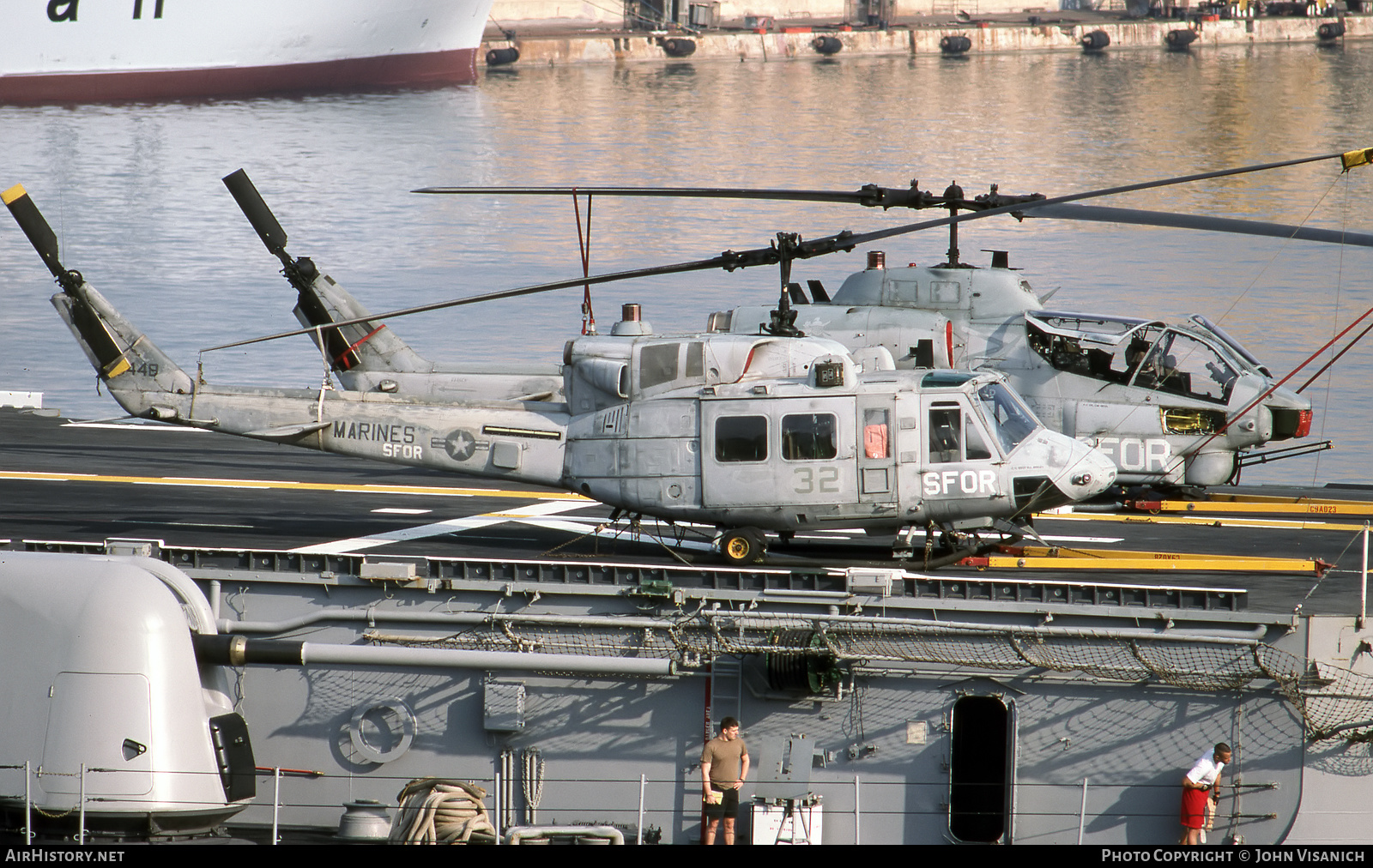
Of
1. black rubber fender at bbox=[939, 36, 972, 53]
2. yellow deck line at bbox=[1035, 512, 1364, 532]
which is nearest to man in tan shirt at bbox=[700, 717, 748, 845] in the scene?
yellow deck line at bbox=[1035, 512, 1364, 532]

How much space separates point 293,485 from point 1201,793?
46.2ft

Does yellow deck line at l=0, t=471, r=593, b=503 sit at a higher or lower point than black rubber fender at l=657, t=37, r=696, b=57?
lower

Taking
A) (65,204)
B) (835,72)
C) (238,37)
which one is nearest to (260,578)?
(65,204)

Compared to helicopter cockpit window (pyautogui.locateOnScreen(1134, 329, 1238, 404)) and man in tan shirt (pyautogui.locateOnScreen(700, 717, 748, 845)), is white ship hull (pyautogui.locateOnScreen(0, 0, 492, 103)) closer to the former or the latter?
helicopter cockpit window (pyautogui.locateOnScreen(1134, 329, 1238, 404))

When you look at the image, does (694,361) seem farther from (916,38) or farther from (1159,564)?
(916,38)

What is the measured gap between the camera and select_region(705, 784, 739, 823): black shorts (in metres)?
11.9

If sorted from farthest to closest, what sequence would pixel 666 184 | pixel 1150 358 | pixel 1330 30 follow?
pixel 1330 30 → pixel 666 184 → pixel 1150 358

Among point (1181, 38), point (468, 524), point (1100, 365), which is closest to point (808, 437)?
point (1100, 365)

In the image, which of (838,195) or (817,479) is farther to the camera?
(838,195)

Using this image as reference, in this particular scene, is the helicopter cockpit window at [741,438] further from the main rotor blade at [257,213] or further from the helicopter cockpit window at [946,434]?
the main rotor blade at [257,213]

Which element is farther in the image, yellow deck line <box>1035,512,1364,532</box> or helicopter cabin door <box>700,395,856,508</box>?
yellow deck line <box>1035,512,1364,532</box>

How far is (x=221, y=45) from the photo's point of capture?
73688 millimetres

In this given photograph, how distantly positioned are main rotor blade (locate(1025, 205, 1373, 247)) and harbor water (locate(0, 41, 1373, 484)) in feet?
39.5

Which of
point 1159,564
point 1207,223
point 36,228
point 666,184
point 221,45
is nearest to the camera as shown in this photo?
point 1207,223
